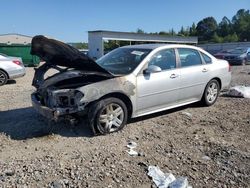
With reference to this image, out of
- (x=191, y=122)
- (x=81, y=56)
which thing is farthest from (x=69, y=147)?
(x=191, y=122)

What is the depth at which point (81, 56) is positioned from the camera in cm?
584

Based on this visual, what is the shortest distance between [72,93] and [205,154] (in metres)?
2.41

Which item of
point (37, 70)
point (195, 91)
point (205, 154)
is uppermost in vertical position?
point (37, 70)

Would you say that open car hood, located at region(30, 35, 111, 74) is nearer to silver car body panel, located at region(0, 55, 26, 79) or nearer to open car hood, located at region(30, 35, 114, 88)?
open car hood, located at region(30, 35, 114, 88)

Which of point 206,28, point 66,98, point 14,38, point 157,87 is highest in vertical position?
point 206,28

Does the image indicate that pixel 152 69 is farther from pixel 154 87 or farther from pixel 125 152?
pixel 125 152

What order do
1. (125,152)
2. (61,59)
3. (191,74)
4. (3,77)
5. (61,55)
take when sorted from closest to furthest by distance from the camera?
1. (125,152)
2. (61,55)
3. (61,59)
4. (191,74)
5. (3,77)

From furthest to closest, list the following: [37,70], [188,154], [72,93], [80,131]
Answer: [37,70] → [80,131] → [72,93] → [188,154]

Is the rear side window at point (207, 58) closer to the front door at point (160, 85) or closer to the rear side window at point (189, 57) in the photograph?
the rear side window at point (189, 57)

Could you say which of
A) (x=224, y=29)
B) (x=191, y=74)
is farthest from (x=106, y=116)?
(x=224, y=29)

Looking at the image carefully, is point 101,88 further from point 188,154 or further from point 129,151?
point 188,154

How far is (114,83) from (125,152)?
53.0 inches

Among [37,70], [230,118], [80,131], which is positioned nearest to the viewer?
[80,131]

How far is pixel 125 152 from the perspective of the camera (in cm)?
520
